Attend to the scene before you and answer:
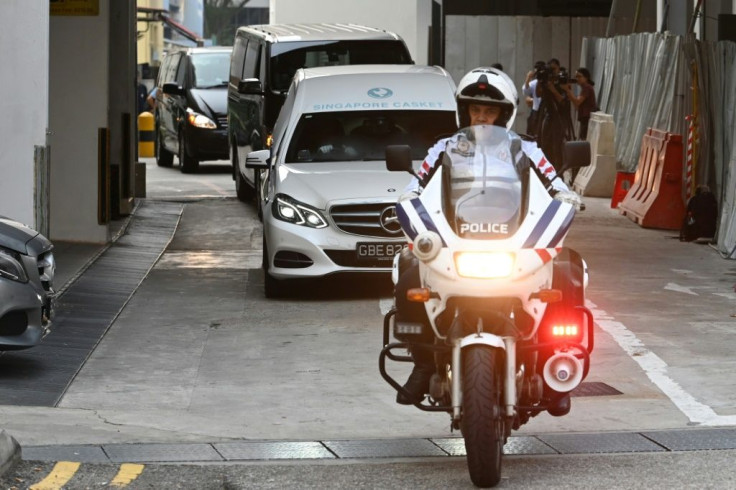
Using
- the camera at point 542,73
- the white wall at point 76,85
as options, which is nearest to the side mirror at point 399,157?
the white wall at point 76,85

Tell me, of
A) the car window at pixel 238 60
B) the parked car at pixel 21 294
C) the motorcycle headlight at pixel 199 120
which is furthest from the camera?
the motorcycle headlight at pixel 199 120

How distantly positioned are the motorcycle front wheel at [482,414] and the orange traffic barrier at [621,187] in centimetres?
1483

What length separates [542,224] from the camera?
6.93m

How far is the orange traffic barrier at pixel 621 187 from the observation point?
21266 mm

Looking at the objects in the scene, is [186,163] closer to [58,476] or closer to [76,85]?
[76,85]

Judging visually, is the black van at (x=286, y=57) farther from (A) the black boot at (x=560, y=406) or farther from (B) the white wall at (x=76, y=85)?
(A) the black boot at (x=560, y=406)

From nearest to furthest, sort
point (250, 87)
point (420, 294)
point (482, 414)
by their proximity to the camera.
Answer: point (482, 414) → point (420, 294) → point (250, 87)

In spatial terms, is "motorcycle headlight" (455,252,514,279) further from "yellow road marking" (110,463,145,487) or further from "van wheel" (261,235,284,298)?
"van wheel" (261,235,284,298)

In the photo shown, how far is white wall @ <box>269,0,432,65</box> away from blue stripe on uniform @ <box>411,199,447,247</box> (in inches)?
1386

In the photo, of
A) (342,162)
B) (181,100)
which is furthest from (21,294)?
(181,100)

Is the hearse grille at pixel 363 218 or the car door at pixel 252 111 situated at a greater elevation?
the car door at pixel 252 111

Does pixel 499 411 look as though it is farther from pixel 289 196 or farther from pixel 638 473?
pixel 289 196

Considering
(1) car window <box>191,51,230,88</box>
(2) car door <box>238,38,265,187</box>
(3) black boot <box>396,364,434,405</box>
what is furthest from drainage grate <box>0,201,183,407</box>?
(1) car window <box>191,51,230,88</box>

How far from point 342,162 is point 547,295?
7.32 meters
